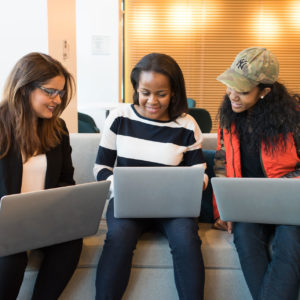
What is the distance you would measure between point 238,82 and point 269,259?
72 cm

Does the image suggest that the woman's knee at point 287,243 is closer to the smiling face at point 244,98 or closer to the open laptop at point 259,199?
the open laptop at point 259,199

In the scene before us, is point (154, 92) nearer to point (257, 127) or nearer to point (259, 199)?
point (257, 127)

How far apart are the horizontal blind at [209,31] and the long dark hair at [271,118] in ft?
12.6

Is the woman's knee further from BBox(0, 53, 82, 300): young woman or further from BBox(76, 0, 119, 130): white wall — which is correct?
BBox(76, 0, 119, 130): white wall

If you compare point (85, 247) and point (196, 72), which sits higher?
point (196, 72)

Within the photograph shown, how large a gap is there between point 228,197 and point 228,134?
41 cm

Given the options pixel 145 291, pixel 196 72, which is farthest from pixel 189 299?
pixel 196 72

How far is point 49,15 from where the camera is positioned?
2.26 meters

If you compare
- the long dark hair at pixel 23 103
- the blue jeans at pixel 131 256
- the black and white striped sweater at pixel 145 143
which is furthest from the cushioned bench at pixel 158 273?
the long dark hair at pixel 23 103

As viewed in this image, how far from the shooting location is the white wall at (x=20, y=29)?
2.21 m

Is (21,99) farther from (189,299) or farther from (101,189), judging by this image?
(189,299)

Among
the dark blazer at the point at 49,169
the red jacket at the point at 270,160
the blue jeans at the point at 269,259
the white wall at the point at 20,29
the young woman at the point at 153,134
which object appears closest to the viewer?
the blue jeans at the point at 269,259

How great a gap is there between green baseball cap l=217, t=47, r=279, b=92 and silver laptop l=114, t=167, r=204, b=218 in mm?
483

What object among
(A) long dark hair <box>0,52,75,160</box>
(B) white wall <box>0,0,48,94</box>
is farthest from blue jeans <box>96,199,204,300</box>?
(B) white wall <box>0,0,48,94</box>
